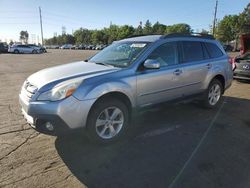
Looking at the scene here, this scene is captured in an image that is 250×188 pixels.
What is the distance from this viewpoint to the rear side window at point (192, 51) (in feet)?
18.0

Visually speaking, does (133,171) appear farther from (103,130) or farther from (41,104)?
(41,104)

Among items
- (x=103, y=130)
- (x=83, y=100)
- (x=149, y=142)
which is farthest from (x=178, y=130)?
(x=83, y=100)

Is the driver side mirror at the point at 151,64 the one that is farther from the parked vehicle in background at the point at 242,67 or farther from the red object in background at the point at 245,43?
the red object in background at the point at 245,43

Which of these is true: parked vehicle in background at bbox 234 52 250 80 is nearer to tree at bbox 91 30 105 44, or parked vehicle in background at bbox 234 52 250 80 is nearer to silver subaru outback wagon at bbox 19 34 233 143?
silver subaru outback wagon at bbox 19 34 233 143

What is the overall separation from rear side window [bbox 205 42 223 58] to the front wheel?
0.64 meters

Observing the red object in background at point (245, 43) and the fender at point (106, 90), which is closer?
the fender at point (106, 90)

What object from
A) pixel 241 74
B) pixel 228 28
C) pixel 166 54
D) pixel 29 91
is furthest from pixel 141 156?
pixel 228 28

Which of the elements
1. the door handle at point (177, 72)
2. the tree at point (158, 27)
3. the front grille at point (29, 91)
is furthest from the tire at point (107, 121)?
the tree at point (158, 27)

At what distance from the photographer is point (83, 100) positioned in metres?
3.76

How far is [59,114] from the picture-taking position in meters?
3.64

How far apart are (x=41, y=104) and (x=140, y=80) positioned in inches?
67.6

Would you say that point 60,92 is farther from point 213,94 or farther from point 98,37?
point 98,37

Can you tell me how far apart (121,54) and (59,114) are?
1.96 metres

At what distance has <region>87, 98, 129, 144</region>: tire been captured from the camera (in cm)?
399
